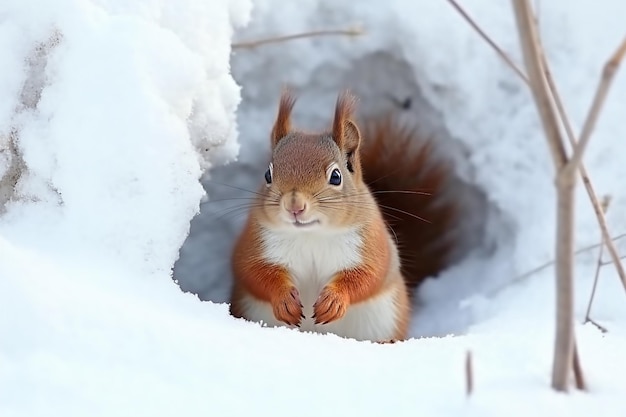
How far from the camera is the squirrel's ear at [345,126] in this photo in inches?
75.2

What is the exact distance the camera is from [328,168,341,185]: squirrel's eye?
6.02ft

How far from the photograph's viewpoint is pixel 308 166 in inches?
71.0

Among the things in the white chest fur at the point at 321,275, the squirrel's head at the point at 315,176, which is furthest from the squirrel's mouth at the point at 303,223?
the white chest fur at the point at 321,275

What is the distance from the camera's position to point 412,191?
2477 millimetres

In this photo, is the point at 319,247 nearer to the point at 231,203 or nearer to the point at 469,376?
the point at 469,376

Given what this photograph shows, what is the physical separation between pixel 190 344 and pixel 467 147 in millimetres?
1439

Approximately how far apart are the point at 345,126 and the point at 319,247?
0.92 feet

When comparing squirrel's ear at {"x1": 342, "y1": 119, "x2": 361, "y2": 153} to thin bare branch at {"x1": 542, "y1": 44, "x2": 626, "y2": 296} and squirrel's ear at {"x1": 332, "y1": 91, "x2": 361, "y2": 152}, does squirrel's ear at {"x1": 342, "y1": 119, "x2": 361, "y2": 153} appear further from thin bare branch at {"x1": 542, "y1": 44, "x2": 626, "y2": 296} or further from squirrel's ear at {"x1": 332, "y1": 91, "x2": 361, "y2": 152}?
thin bare branch at {"x1": 542, "y1": 44, "x2": 626, "y2": 296}

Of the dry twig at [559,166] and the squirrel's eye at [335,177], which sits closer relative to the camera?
the dry twig at [559,166]

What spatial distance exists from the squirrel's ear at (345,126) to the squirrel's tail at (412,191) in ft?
1.62

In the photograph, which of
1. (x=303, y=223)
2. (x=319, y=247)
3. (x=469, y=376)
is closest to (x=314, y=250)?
(x=319, y=247)

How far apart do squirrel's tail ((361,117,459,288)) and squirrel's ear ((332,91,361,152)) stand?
19.5 inches

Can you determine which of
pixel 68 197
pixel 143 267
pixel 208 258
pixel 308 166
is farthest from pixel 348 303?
pixel 208 258

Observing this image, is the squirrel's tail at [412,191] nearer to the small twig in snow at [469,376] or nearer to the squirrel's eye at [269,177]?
the squirrel's eye at [269,177]
